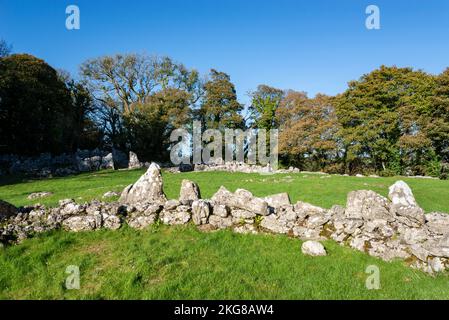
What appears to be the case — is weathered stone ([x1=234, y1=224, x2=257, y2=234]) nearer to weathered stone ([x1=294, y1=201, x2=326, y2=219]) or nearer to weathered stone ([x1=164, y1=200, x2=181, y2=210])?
weathered stone ([x1=294, y1=201, x2=326, y2=219])

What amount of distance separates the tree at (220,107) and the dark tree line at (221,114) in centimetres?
17

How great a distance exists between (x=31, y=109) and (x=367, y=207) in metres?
41.1

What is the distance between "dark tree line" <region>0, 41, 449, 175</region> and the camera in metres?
39.8

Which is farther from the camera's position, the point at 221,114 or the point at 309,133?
the point at 221,114

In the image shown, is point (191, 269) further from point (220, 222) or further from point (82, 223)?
point (82, 223)

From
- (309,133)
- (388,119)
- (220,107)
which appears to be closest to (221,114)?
(220,107)

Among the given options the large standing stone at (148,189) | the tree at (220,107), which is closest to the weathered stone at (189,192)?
the large standing stone at (148,189)

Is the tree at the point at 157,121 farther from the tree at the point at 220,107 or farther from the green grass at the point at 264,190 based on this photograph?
the green grass at the point at 264,190

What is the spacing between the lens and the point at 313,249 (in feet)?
27.6

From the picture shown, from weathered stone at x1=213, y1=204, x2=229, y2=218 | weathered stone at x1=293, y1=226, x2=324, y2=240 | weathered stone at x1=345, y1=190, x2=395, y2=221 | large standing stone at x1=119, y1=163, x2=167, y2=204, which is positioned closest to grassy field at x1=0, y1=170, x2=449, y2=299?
weathered stone at x1=293, y1=226, x2=324, y2=240

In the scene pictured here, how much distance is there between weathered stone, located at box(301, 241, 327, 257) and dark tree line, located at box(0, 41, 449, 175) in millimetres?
37941

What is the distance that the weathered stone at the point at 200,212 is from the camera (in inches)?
386
